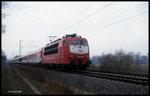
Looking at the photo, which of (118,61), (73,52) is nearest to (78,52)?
(73,52)

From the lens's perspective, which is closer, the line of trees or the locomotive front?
the locomotive front

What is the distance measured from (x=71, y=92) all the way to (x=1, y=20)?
30.5 ft

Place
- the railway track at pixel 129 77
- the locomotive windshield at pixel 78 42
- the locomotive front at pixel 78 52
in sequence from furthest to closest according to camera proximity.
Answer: the locomotive windshield at pixel 78 42 → the locomotive front at pixel 78 52 → the railway track at pixel 129 77

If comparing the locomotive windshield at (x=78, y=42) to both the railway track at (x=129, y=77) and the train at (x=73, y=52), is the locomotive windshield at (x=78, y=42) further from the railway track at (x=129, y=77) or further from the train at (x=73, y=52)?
the railway track at (x=129, y=77)

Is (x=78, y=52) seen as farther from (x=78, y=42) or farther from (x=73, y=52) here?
(x=78, y=42)

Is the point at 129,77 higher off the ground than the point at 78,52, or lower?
lower

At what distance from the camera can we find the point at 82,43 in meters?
23.2

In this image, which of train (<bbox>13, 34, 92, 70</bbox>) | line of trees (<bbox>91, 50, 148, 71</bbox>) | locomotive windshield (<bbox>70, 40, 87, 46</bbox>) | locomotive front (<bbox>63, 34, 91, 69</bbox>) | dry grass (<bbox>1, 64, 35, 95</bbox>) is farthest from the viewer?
line of trees (<bbox>91, 50, 148, 71</bbox>)

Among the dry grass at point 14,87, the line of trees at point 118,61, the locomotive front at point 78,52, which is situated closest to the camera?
the dry grass at point 14,87

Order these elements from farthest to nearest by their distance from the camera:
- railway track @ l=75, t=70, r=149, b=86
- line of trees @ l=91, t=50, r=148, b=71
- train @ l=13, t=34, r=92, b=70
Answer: line of trees @ l=91, t=50, r=148, b=71
train @ l=13, t=34, r=92, b=70
railway track @ l=75, t=70, r=149, b=86

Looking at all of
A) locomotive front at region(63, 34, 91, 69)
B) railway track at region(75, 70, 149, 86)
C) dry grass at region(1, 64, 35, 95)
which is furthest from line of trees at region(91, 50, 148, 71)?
dry grass at region(1, 64, 35, 95)

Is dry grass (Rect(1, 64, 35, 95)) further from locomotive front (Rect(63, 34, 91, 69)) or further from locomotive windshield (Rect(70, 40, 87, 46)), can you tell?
locomotive windshield (Rect(70, 40, 87, 46))

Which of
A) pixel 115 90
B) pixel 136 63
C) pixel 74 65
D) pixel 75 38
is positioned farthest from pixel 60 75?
pixel 136 63

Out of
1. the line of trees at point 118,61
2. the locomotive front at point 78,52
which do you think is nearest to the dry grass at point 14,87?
the locomotive front at point 78,52
